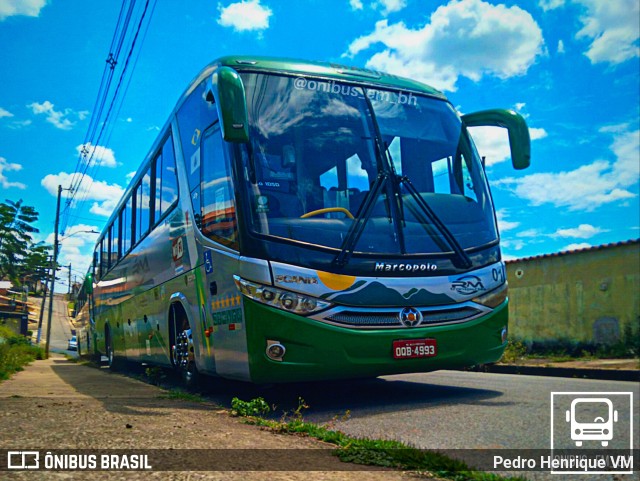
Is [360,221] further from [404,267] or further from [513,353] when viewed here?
[513,353]

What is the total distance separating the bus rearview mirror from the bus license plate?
2490mm

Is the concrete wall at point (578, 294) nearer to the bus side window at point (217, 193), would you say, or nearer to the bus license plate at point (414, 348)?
the bus license plate at point (414, 348)

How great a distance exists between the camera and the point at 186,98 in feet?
27.5

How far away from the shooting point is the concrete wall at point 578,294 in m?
17.5

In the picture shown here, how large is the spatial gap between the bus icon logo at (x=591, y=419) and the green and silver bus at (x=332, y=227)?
1.07 meters

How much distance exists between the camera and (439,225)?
22.7 ft

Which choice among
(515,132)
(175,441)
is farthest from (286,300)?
(515,132)

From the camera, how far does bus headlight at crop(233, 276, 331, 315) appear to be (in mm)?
6078

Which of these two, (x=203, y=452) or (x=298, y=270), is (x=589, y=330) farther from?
(x=203, y=452)

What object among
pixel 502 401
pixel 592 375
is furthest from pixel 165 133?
pixel 592 375

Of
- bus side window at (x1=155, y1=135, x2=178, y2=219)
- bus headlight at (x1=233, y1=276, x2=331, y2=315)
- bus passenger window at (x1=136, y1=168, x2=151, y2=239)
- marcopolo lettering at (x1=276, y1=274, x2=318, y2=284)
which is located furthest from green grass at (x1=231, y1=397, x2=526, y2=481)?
bus passenger window at (x1=136, y1=168, x2=151, y2=239)
